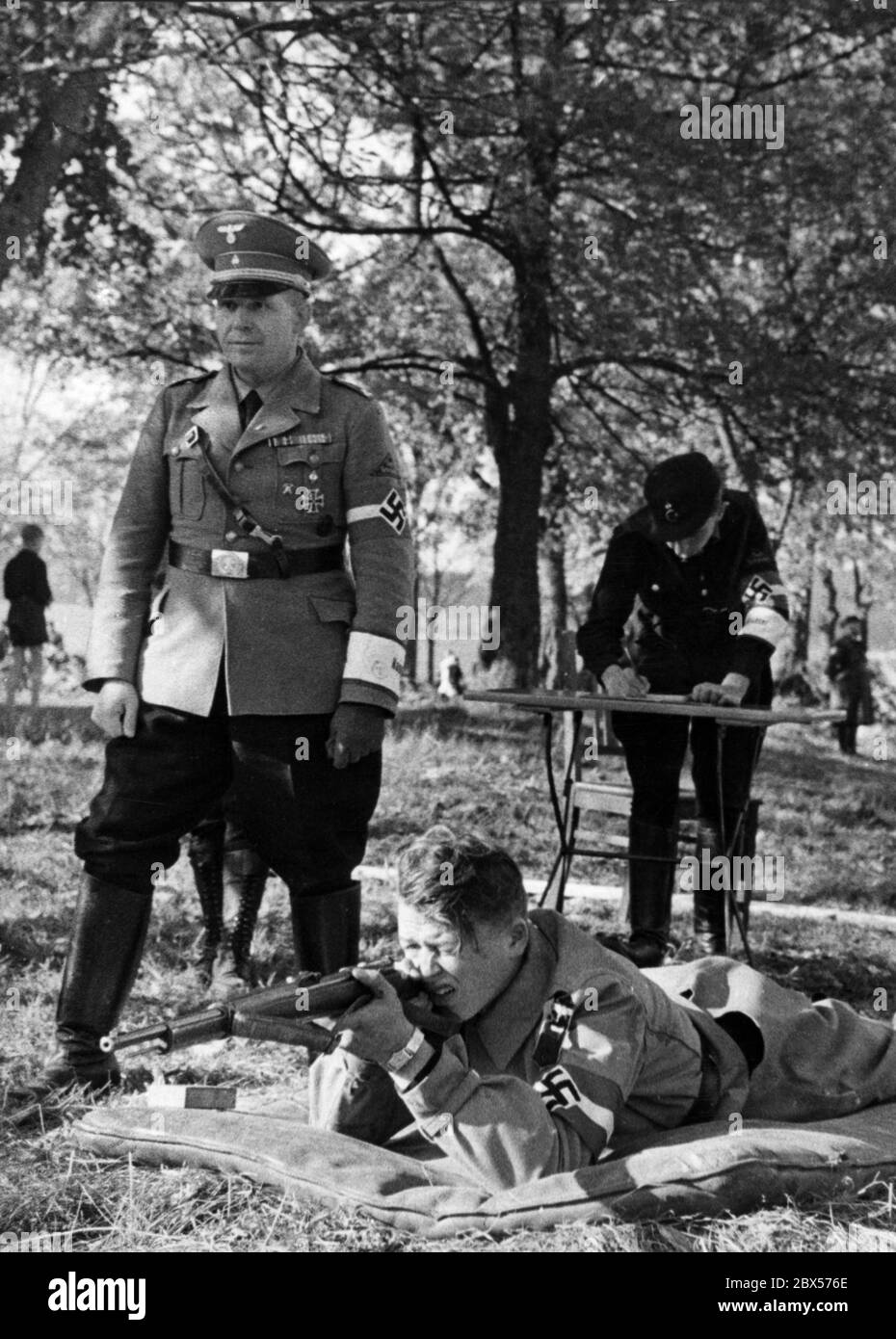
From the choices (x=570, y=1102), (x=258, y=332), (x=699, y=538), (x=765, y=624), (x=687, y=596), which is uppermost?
(x=258, y=332)

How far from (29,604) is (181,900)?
824 centimetres

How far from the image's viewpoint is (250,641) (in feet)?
12.4

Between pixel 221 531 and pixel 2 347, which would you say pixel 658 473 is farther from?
pixel 2 347

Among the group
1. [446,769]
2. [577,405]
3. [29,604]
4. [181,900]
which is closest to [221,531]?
[181,900]

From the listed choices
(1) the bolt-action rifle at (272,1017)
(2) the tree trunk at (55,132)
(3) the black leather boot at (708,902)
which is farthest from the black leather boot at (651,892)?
(2) the tree trunk at (55,132)

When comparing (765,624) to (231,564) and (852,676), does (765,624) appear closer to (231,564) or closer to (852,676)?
(231,564)

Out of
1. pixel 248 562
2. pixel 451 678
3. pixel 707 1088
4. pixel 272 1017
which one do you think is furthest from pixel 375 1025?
pixel 451 678

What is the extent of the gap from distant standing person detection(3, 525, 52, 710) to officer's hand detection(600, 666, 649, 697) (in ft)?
31.0

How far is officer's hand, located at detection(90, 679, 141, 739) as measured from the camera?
380cm

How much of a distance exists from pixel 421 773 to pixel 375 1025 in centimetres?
720

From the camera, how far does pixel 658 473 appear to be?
5309mm

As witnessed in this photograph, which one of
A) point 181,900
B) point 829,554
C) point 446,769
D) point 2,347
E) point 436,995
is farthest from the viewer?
point 829,554
